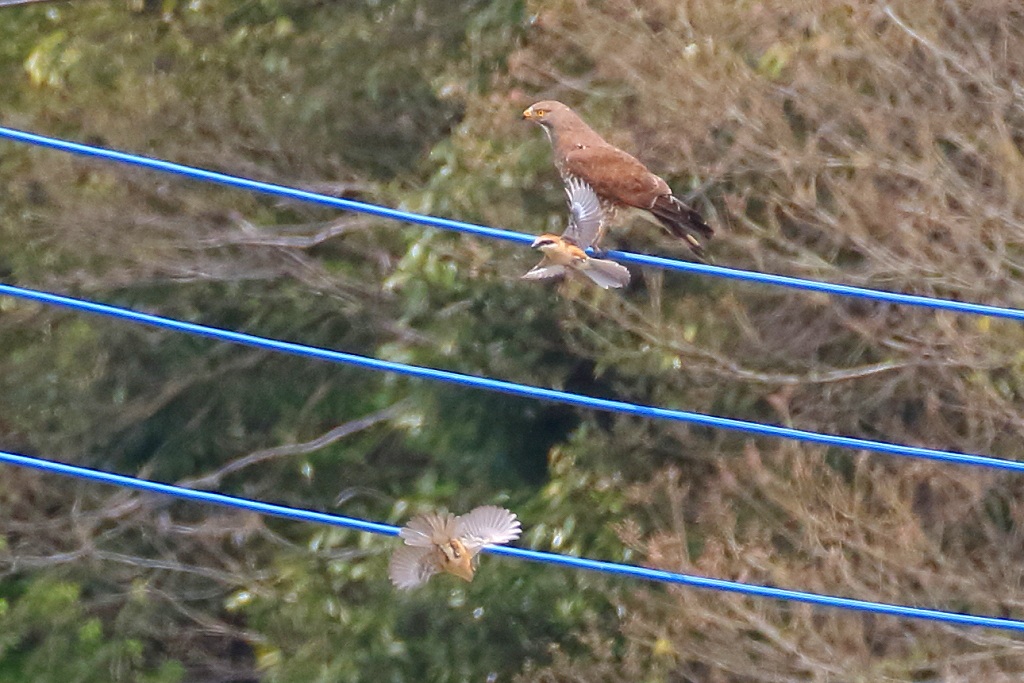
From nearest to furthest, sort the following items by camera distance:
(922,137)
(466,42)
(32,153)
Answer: (922,137) < (466,42) < (32,153)

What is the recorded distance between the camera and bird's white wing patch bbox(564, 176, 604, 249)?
4.60m

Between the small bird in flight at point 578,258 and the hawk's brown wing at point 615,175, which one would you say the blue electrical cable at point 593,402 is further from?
the hawk's brown wing at point 615,175

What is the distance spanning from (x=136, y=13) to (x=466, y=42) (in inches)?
78.0

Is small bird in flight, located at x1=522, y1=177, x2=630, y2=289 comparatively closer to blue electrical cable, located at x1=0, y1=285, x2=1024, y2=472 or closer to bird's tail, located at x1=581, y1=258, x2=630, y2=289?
bird's tail, located at x1=581, y1=258, x2=630, y2=289

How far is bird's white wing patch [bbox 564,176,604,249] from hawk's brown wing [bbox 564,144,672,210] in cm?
15

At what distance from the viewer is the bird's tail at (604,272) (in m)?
4.36

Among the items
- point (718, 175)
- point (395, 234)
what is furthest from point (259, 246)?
point (718, 175)

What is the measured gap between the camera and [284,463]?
9016 millimetres

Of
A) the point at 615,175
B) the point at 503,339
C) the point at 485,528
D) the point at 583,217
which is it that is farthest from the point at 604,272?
the point at 503,339

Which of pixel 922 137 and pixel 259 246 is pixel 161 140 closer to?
pixel 259 246

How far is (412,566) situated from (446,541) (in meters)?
0.15

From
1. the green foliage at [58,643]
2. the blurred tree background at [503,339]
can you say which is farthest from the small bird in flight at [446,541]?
the green foliage at [58,643]

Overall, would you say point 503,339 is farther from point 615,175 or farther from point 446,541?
point 446,541

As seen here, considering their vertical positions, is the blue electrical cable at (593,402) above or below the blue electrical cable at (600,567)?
above
